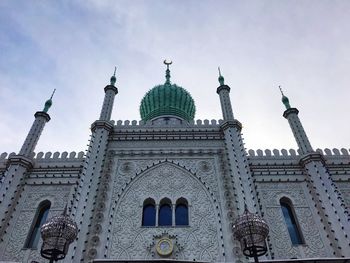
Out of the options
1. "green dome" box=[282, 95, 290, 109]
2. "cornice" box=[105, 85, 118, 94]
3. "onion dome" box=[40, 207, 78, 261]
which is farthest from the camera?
"cornice" box=[105, 85, 118, 94]

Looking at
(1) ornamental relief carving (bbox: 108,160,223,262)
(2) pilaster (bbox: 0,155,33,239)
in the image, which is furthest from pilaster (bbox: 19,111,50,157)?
(1) ornamental relief carving (bbox: 108,160,223,262)

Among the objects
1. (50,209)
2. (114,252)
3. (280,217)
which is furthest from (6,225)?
(280,217)

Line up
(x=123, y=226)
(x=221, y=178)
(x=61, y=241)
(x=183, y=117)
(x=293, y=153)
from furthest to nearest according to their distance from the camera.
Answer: (x=183, y=117) → (x=293, y=153) → (x=221, y=178) → (x=123, y=226) → (x=61, y=241)

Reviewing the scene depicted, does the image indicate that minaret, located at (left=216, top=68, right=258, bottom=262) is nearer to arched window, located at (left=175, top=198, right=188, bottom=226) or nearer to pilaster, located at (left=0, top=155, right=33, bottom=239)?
arched window, located at (left=175, top=198, right=188, bottom=226)

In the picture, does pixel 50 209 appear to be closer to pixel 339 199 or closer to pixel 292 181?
pixel 292 181

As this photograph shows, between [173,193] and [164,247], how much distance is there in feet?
5.64

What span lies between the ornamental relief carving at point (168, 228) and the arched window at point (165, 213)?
0.63 feet

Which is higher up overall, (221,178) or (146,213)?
(221,178)

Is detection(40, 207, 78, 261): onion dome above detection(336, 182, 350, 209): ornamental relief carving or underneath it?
underneath

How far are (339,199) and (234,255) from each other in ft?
11.3

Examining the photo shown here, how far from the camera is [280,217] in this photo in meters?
9.42

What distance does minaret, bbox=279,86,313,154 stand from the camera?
1095 cm

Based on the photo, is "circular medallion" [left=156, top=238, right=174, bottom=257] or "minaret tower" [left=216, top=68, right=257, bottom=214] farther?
"minaret tower" [left=216, top=68, right=257, bottom=214]

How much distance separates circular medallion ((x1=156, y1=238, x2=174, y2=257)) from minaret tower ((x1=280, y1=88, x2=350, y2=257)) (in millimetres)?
4053
